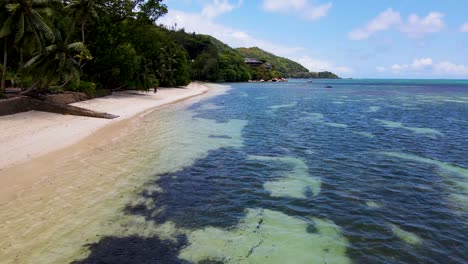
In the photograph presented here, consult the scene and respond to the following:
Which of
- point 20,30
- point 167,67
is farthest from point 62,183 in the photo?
point 167,67

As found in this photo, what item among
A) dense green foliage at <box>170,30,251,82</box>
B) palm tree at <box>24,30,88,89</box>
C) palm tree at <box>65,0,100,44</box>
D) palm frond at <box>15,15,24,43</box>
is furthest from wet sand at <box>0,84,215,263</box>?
dense green foliage at <box>170,30,251,82</box>

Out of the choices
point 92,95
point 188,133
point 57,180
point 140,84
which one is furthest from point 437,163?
point 140,84

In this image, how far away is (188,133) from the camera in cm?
2756

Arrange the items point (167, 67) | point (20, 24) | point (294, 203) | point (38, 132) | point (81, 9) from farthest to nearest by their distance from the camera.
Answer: point (167, 67) → point (81, 9) → point (20, 24) → point (38, 132) → point (294, 203)

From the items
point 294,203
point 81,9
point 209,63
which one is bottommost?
point 294,203

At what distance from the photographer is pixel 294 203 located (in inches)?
514

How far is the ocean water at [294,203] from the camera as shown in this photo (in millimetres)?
9516

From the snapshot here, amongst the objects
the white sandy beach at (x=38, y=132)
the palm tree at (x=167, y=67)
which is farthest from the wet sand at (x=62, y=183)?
the palm tree at (x=167, y=67)

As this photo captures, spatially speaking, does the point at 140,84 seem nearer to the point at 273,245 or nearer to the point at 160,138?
the point at 160,138

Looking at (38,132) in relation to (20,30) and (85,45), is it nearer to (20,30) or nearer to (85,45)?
(20,30)

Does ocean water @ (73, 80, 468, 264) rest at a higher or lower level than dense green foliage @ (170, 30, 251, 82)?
lower

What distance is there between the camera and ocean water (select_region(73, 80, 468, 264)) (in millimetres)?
9516

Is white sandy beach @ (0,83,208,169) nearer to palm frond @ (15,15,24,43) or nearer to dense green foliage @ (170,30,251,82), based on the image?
palm frond @ (15,15,24,43)

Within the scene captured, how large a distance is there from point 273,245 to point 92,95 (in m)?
39.3
